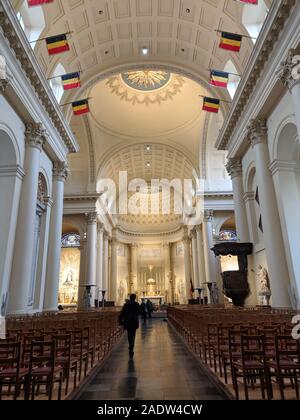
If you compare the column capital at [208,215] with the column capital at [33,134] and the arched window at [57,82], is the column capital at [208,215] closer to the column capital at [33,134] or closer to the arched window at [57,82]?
the arched window at [57,82]

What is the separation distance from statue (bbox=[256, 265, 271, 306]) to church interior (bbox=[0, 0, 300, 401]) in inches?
3.7

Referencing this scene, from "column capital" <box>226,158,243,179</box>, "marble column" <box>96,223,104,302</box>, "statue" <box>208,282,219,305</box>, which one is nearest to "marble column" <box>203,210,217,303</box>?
"statue" <box>208,282,219,305</box>

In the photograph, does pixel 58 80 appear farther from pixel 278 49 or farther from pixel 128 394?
pixel 128 394

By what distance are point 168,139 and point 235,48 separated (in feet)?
52.9

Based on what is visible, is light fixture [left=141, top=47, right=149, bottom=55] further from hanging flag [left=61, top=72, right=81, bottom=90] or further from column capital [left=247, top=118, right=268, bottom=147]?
column capital [left=247, top=118, right=268, bottom=147]

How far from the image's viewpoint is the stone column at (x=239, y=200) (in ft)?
51.8

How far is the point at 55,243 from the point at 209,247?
13495 mm

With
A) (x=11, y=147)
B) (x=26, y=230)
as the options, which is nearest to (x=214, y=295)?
(x=26, y=230)

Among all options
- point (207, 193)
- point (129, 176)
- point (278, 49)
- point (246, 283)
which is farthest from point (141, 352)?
point (129, 176)

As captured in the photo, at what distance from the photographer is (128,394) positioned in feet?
14.4

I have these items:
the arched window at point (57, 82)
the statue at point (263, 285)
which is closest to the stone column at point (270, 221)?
the statue at point (263, 285)

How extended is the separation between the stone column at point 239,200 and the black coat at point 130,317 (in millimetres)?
9427

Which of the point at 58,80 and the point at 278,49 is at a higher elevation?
the point at 58,80
